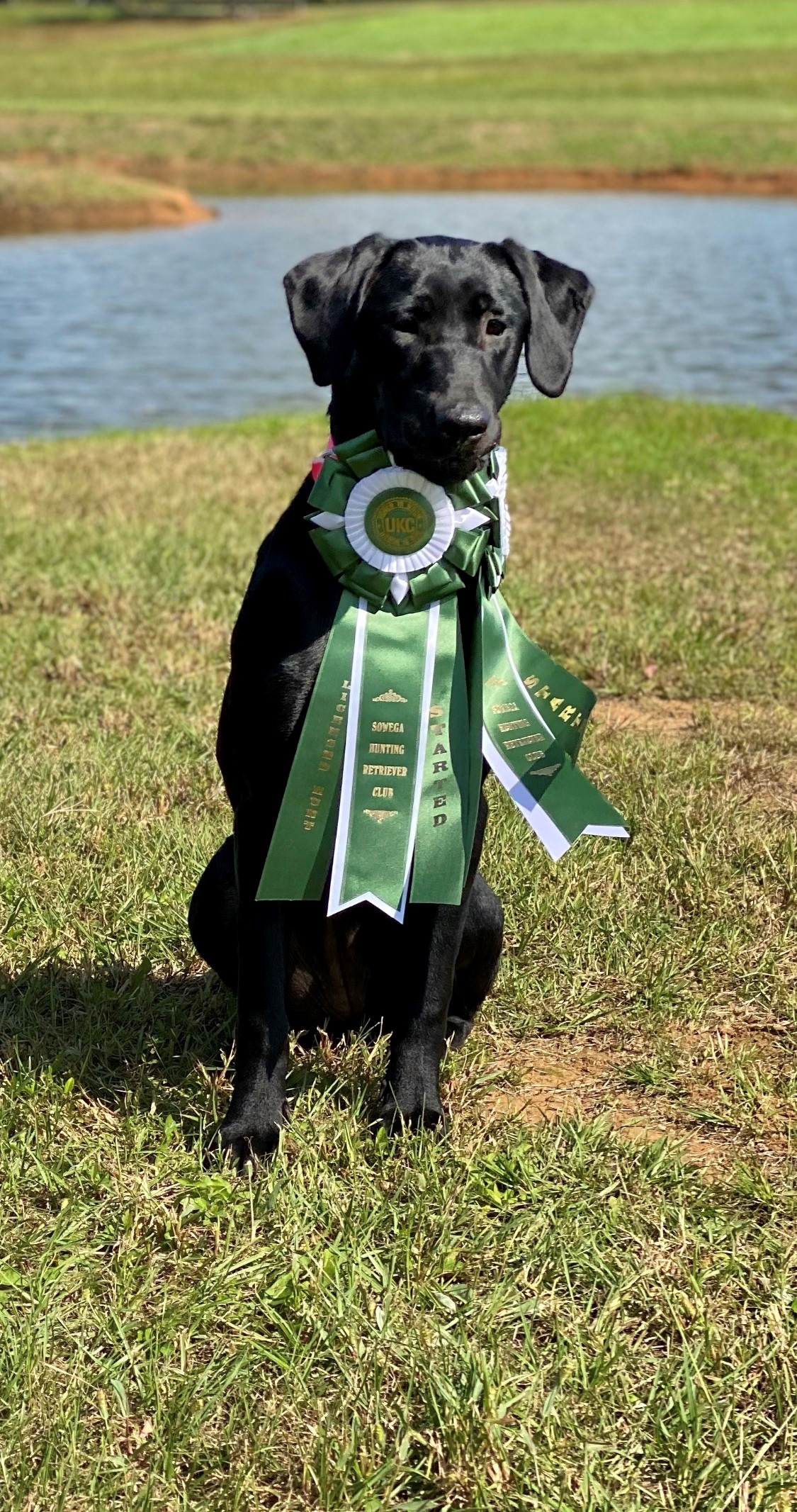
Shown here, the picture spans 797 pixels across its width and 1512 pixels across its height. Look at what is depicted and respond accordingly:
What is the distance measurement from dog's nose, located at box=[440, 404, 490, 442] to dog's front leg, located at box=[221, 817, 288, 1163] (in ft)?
2.38

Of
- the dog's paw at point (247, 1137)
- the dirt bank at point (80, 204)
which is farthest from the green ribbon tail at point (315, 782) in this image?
the dirt bank at point (80, 204)

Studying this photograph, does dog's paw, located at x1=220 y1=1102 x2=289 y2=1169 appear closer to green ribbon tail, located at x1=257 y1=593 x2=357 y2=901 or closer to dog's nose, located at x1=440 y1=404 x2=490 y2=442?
green ribbon tail, located at x1=257 y1=593 x2=357 y2=901

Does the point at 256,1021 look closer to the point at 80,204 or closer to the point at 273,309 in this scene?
the point at 273,309

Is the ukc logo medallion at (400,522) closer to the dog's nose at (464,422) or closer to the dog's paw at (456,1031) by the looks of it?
the dog's nose at (464,422)

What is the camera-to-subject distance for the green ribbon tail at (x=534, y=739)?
2.71 metres

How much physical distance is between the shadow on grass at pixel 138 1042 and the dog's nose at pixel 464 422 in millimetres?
1162

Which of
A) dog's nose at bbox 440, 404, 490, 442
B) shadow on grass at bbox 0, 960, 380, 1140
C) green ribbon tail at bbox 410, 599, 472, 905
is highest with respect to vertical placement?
dog's nose at bbox 440, 404, 490, 442

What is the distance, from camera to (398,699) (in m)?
2.58

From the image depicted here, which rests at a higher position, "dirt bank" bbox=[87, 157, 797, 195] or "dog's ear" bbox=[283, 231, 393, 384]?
"dog's ear" bbox=[283, 231, 393, 384]

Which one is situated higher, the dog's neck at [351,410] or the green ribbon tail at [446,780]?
the dog's neck at [351,410]

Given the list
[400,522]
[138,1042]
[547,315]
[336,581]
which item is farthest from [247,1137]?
[547,315]

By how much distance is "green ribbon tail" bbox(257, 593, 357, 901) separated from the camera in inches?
96.7

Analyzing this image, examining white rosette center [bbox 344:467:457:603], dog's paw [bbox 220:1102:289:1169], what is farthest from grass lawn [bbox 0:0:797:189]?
dog's paw [bbox 220:1102:289:1169]

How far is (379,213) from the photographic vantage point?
95.3 ft
